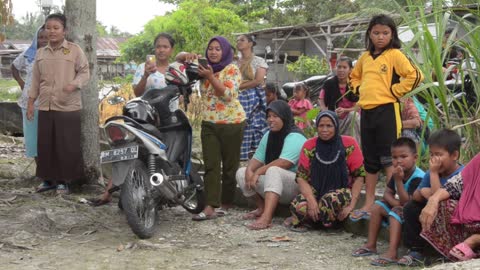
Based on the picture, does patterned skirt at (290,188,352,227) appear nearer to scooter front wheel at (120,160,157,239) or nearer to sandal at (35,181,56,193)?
scooter front wheel at (120,160,157,239)

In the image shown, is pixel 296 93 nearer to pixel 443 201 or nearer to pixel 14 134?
pixel 443 201

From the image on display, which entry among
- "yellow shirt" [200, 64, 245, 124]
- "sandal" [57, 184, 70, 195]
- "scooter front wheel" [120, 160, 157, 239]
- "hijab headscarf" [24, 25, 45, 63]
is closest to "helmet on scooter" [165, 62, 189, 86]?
"yellow shirt" [200, 64, 245, 124]

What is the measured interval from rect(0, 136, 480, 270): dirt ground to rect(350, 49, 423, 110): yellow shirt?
1.02m

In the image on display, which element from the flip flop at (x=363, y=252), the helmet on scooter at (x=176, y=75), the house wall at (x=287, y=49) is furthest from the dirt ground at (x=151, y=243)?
the house wall at (x=287, y=49)

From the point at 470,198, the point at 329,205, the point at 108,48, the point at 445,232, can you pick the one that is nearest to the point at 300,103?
the point at 329,205

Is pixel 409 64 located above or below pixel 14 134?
above

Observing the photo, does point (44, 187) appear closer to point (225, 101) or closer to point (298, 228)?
point (225, 101)

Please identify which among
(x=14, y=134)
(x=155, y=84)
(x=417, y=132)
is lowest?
(x=14, y=134)

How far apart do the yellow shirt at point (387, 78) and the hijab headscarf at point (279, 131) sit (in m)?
0.70

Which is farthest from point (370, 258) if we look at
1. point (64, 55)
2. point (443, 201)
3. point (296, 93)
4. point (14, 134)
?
point (14, 134)

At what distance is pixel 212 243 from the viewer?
4.89 metres

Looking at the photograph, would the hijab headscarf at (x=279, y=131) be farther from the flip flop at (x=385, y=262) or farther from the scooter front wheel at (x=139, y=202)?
the flip flop at (x=385, y=262)

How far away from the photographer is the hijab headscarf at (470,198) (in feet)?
12.3

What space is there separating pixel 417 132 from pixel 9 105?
25.3ft
